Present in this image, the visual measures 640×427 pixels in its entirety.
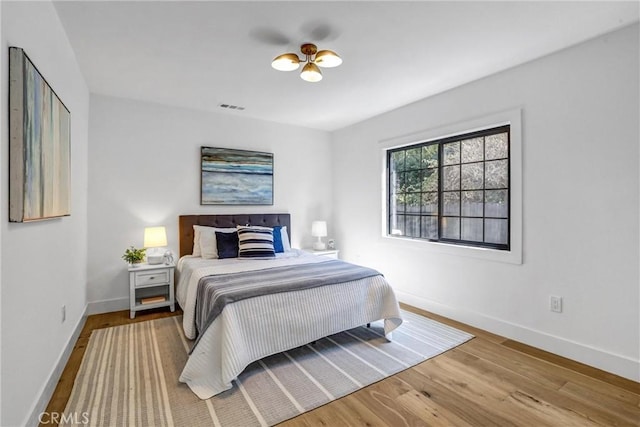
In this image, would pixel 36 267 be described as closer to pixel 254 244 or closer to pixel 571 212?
pixel 254 244

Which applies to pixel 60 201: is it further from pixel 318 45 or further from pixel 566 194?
pixel 566 194

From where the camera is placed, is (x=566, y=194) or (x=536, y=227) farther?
(x=536, y=227)

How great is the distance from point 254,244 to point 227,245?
1.08 ft

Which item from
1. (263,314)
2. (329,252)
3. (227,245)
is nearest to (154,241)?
(227,245)

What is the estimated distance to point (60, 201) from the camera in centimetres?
213

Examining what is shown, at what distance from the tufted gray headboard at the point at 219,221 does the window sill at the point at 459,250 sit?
5.09ft

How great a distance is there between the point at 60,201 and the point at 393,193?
3542 mm

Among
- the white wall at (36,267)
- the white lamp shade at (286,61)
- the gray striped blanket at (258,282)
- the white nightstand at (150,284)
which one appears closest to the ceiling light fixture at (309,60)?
the white lamp shade at (286,61)

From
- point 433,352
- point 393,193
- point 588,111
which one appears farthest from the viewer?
point 393,193

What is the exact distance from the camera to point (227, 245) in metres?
3.63

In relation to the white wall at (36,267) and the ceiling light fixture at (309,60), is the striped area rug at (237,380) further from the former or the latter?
the ceiling light fixture at (309,60)

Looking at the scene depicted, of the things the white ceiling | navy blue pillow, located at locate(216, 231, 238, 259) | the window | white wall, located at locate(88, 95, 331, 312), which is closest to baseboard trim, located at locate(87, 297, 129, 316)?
white wall, located at locate(88, 95, 331, 312)

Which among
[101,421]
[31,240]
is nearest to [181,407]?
[101,421]

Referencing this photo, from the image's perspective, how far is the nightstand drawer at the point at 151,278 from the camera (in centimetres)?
337
